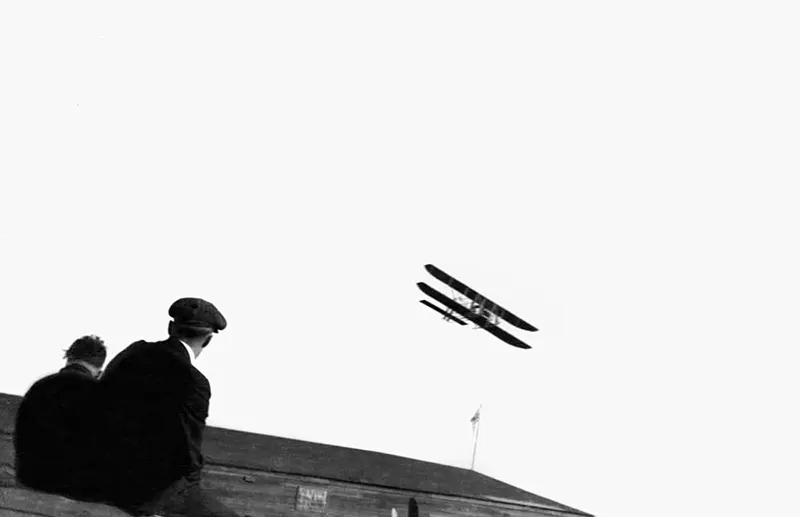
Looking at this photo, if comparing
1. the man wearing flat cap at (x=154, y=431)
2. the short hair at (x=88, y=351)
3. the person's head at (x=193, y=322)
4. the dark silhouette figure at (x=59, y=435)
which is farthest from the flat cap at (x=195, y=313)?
the dark silhouette figure at (x=59, y=435)

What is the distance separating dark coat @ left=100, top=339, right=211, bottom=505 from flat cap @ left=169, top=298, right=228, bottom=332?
0.21m

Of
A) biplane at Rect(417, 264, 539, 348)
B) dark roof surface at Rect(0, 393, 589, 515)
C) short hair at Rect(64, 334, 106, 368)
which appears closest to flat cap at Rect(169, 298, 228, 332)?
short hair at Rect(64, 334, 106, 368)

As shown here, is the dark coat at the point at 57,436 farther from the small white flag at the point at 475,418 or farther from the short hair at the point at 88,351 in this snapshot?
the small white flag at the point at 475,418

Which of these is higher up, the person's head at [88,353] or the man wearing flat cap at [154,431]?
the person's head at [88,353]

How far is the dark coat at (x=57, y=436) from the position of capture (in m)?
3.48

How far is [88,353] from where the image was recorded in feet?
12.0

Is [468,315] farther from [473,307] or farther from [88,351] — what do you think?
[88,351]

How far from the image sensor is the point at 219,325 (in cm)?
391

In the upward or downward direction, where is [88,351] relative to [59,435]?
upward

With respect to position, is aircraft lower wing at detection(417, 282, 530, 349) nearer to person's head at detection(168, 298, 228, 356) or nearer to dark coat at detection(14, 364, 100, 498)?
person's head at detection(168, 298, 228, 356)

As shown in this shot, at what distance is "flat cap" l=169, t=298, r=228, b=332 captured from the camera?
380 centimetres

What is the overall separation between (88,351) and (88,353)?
10mm

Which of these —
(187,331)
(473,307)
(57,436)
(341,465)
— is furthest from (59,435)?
(473,307)

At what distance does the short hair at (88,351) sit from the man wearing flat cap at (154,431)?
0.09m
